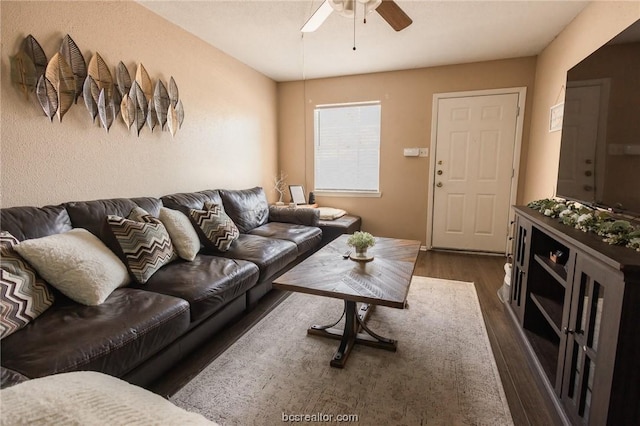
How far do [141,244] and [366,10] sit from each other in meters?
1.99

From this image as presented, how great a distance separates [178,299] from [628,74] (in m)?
2.45

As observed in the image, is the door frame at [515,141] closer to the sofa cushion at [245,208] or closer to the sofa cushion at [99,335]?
the sofa cushion at [245,208]

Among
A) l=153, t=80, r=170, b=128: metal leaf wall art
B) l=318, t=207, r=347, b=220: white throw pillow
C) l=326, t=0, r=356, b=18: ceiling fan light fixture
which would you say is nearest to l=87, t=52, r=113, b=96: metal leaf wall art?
l=153, t=80, r=170, b=128: metal leaf wall art

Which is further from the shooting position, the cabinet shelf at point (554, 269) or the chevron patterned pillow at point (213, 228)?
the chevron patterned pillow at point (213, 228)

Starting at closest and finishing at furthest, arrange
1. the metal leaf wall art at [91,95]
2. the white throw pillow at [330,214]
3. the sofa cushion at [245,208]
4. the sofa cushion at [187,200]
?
the metal leaf wall art at [91,95], the sofa cushion at [187,200], the sofa cushion at [245,208], the white throw pillow at [330,214]

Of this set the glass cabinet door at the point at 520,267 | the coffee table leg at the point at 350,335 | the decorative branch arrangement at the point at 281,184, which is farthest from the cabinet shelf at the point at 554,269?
the decorative branch arrangement at the point at 281,184

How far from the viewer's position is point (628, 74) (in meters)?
1.48

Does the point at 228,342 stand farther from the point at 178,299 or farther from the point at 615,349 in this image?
the point at 615,349

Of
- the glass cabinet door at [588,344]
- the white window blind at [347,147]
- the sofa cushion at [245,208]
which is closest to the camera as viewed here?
the glass cabinet door at [588,344]

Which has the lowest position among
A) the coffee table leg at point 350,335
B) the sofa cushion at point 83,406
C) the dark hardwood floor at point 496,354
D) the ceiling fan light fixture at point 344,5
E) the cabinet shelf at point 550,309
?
the dark hardwood floor at point 496,354

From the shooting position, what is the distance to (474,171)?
4023 millimetres

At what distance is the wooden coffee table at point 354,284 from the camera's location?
1.71 metres

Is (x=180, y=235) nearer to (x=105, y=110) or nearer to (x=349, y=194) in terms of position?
(x=105, y=110)

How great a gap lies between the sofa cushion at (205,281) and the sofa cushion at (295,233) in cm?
83
